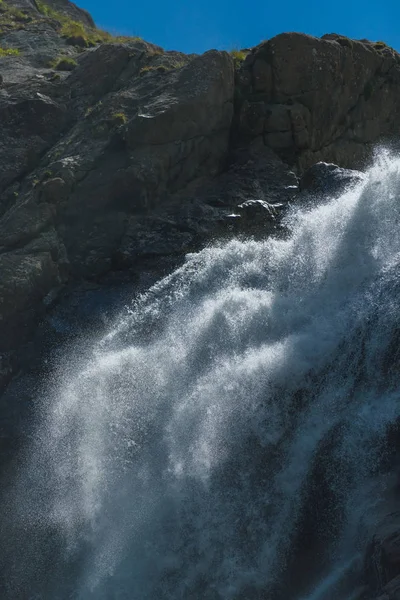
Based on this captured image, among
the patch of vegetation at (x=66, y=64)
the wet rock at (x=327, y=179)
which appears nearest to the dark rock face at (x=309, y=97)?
the wet rock at (x=327, y=179)

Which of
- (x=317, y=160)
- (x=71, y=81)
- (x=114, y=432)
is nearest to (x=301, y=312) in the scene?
(x=114, y=432)

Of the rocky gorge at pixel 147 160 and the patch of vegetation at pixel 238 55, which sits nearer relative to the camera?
the rocky gorge at pixel 147 160

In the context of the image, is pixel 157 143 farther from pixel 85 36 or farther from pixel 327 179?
pixel 85 36

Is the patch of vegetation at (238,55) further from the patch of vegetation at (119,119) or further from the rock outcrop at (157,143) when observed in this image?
the patch of vegetation at (119,119)

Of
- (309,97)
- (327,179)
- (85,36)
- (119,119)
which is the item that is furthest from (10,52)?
(327,179)

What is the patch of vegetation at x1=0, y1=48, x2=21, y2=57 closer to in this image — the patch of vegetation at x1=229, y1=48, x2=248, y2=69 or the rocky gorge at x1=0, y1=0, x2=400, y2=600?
the rocky gorge at x1=0, y1=0, x2=400, y2=600

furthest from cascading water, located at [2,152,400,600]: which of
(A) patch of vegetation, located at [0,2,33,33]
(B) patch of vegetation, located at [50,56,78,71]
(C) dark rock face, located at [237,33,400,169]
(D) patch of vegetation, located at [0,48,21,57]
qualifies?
(A) patch of vegetation, located at [0,2,33,33]
